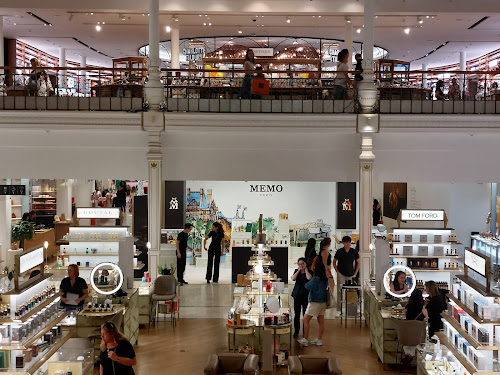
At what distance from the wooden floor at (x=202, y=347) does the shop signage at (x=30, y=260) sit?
278 cm

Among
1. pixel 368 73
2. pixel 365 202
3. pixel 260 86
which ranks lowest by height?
pixel 365 202

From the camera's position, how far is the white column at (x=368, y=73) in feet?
45.0

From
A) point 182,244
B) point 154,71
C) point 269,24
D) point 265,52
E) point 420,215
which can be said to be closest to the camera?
point 154,71

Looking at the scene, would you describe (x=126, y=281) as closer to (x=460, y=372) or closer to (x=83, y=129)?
(x=83, y=129)

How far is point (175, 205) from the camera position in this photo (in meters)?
16.8

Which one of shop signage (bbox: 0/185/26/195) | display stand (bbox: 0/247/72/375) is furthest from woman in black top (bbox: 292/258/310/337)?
shop signage (bbox: 0/185/26/195)

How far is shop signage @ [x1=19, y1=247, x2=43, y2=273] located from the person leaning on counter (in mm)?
2722

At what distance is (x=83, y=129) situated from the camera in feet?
46.1

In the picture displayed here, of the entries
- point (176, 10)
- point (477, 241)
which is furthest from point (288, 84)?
point (477, 241)

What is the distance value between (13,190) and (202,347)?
626cm

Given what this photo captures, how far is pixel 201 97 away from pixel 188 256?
17.7 ft

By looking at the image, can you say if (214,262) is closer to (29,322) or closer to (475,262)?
(29,322)

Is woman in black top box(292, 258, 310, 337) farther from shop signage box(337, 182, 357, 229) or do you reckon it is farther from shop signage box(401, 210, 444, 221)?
shop signage box(337, 182, 357, 229)

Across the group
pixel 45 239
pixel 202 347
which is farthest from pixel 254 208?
pixel 45 239
